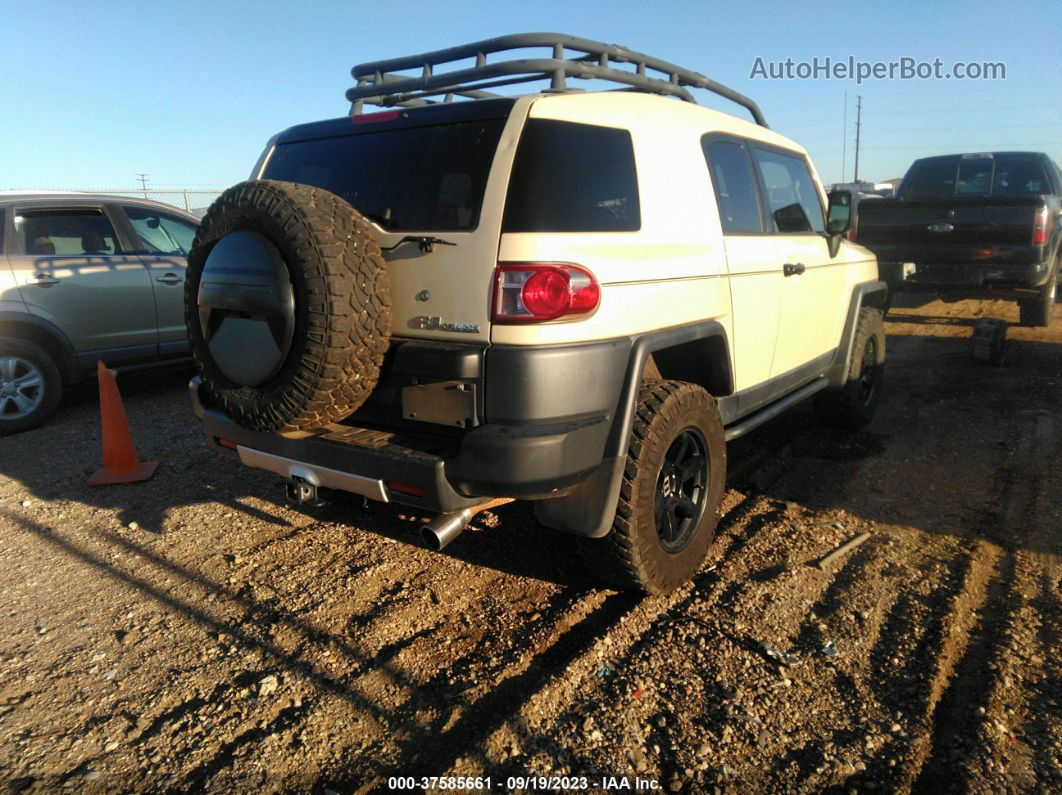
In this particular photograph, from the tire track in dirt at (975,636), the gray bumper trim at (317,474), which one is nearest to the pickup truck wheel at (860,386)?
the tire track in dirt at (975,636)

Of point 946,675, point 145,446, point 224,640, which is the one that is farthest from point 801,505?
point 145,446

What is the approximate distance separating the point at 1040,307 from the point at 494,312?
8.96m

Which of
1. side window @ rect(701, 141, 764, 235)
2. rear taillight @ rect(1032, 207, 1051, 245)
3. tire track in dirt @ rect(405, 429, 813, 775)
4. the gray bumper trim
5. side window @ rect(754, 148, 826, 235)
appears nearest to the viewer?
tire track in dirt @ rect(405, 429, 813, 775)

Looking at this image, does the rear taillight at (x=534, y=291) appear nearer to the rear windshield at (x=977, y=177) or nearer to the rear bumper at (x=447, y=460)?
the rear bumper at (x=447, y=460)

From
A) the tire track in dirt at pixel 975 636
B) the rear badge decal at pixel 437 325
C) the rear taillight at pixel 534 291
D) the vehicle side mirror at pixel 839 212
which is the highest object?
the vehicle side mirror at pixel 839 212

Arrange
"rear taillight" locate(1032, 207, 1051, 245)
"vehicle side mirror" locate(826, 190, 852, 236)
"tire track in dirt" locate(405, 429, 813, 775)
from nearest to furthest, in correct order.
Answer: "tire track in dirt" locate(405, 429, 813, 775)
"vehicle side mirror" locate(826, 190, 852, 236)
"rear taillight" locate(1032, 207, 1051, 245)

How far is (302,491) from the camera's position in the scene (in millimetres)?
2963

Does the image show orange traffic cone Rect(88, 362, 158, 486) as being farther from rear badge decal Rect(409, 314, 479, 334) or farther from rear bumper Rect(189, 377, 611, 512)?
rear badge decal Rect(409, 314, 479, 334)

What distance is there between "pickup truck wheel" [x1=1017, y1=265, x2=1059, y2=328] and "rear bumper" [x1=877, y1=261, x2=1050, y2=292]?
2.63ft

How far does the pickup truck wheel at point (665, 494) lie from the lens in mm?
2869

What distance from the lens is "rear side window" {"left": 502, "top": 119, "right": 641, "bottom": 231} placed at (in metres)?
2.58

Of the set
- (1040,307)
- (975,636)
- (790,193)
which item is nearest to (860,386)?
(790,193)

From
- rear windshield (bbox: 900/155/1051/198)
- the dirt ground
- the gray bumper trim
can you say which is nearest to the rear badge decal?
the gray bumper trim

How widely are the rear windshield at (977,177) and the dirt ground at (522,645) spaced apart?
625 cm
